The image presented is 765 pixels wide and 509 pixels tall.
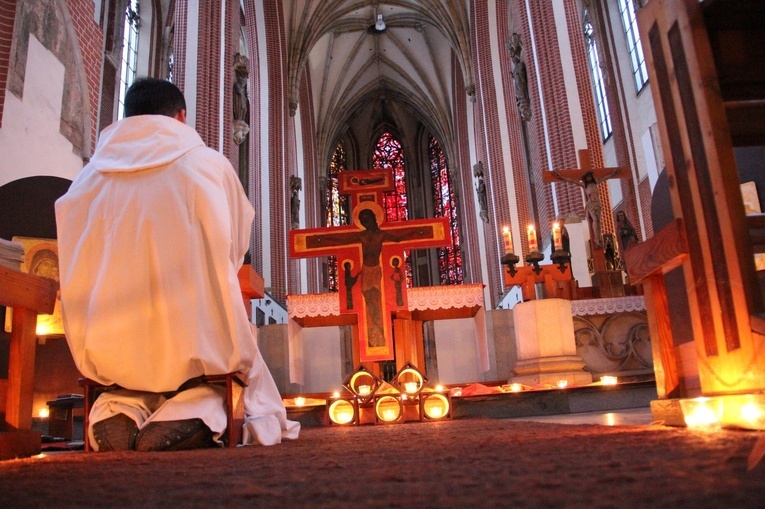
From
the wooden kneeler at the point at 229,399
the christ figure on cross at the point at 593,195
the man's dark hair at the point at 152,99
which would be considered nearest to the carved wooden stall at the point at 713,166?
the wooden kneeler at the point at 229,399

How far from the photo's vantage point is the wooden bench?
7.04 ft

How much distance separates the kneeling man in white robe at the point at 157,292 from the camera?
2.18 metres

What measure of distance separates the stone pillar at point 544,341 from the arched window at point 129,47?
31.5 ft

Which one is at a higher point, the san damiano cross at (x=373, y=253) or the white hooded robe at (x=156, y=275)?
the san damiano cross at (x=373, y=253)

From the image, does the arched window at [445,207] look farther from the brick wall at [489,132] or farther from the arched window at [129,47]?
the arched window at [129,47]

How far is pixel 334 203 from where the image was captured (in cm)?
2394

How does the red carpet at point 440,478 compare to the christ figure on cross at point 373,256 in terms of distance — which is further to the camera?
the christ figure on cross at point 373,256

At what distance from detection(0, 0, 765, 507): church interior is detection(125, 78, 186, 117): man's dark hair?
76 centimetres

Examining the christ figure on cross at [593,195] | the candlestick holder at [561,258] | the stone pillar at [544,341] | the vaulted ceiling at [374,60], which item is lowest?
the stone pillar at [544,341]

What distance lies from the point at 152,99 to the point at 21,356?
1.09 meters

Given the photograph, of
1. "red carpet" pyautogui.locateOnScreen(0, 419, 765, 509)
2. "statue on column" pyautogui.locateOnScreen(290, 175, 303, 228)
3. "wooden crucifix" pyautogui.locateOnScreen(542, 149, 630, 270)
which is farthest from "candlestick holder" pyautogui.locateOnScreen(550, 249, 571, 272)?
"statue on column" pyautogui.locateOnScreen(290, 175, 303, 228)

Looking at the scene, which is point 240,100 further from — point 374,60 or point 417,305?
point 374,60

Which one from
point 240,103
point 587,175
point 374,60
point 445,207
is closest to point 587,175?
point 587,175

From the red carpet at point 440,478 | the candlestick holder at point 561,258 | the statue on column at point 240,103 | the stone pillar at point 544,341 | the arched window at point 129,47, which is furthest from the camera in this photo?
the arched window at point 129,47
